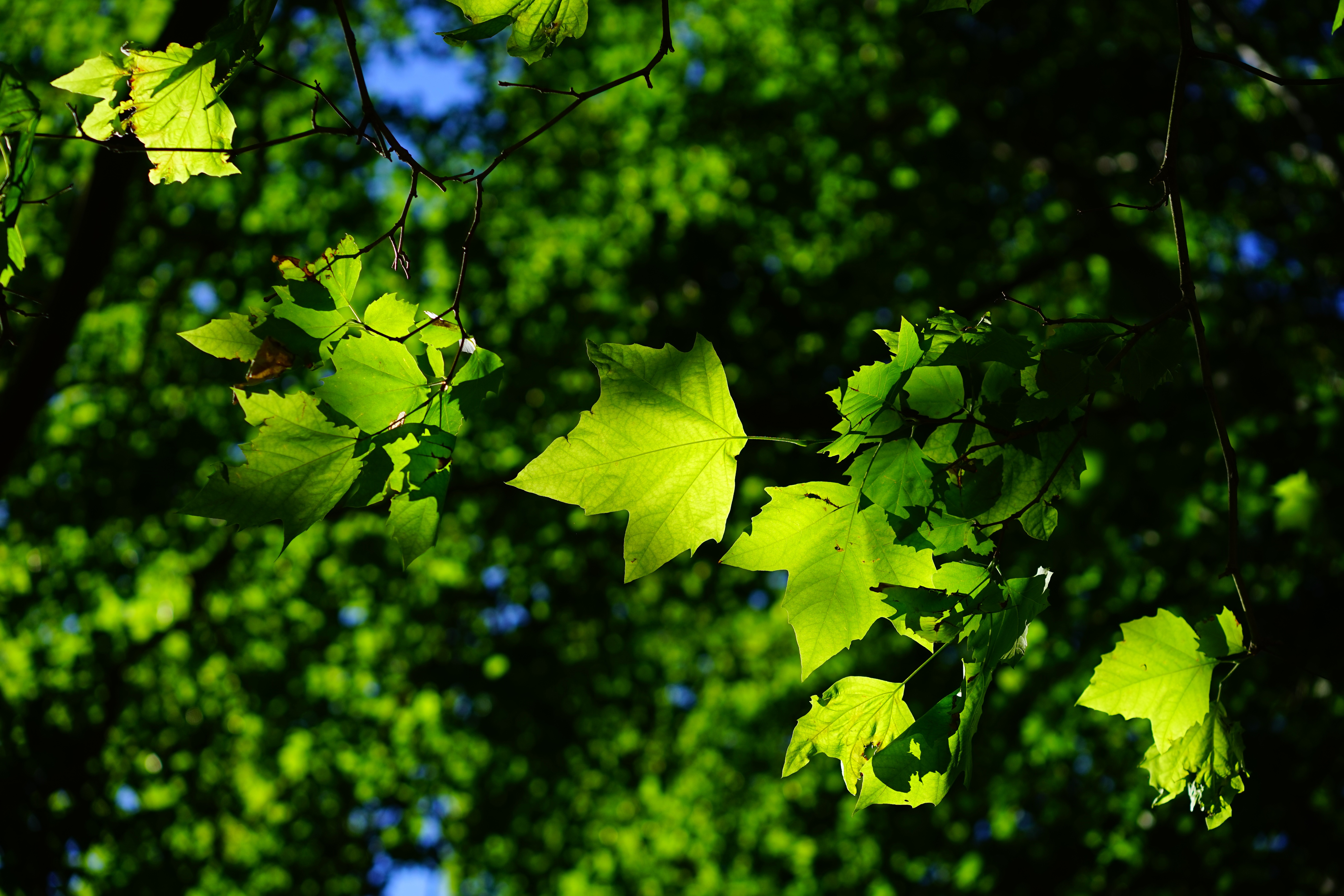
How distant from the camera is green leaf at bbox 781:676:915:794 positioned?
159 centimetres

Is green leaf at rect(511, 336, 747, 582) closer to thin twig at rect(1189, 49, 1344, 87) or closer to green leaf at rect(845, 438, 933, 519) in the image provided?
green leaf at rect(845, 438, 933, 519)

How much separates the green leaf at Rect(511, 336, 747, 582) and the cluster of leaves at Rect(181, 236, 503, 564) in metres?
0.21

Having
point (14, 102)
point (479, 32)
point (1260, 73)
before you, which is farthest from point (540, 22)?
point (1260, 73)

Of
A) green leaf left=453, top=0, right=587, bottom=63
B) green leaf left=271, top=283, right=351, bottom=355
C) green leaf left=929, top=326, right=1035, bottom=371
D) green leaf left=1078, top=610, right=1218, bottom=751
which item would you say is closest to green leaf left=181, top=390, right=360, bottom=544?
green leaf left=271, top=283, right=351, bottom=355

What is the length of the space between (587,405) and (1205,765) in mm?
6872

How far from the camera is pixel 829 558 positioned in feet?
5.04

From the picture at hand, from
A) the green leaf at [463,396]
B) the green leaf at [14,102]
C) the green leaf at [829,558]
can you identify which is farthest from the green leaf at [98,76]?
the green leaf at [829,558]

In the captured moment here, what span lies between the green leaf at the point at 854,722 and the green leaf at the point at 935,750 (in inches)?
3.0

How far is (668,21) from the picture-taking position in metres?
1.56

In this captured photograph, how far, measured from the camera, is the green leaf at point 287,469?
147cm

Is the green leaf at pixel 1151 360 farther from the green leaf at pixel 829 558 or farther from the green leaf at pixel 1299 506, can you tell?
the green leaf at pixel 1299 506

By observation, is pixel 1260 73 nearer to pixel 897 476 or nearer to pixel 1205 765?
pixel 897 476

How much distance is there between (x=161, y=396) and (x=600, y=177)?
16.0 ft

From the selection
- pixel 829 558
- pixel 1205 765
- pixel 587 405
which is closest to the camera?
pixel 829 558
